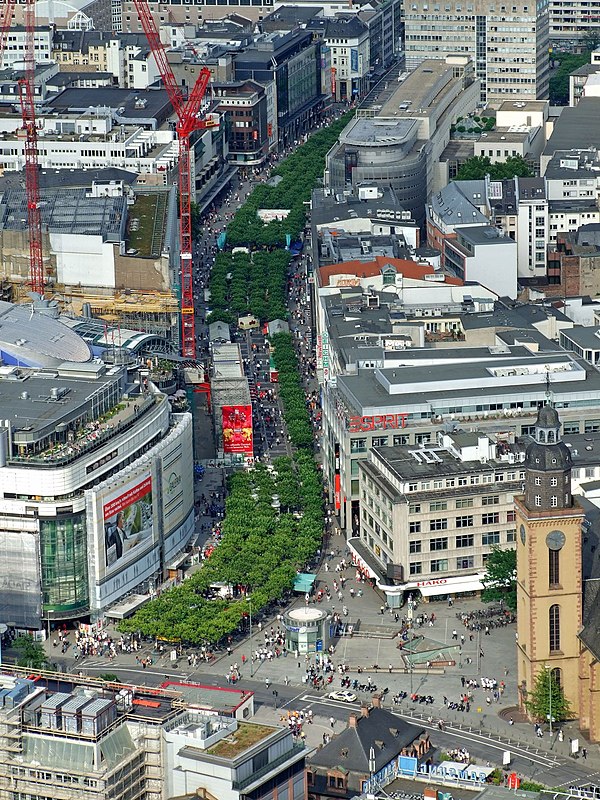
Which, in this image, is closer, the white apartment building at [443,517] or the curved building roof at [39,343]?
the white apartment building at [443,517]

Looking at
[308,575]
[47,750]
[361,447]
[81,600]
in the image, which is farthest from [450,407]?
[47,750]

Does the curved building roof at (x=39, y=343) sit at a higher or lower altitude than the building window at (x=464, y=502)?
higher

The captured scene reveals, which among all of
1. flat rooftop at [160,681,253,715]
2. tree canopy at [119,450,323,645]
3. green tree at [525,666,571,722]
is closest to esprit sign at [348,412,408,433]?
tree canopy at [119,450,323,645]

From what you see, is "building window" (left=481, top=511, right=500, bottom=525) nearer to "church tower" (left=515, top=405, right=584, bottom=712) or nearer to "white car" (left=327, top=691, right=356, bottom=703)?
"church tower" (left=515, top=405, right=584, bottom=712)

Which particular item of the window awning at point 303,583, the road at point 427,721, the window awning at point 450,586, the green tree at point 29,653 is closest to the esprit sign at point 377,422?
the window awning at point 303,583

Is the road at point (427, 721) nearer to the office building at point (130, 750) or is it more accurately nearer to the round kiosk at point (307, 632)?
the round kiosk at point (307, 632)

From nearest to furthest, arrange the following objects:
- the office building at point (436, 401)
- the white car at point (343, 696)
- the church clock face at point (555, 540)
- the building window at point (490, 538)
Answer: the church clock face at point (555, 540) < the white car at point (343, 696) < the building window at point (490, 538) < the office building at point (436, 401)

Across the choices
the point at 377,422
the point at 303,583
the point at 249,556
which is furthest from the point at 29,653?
the point at 377,422
